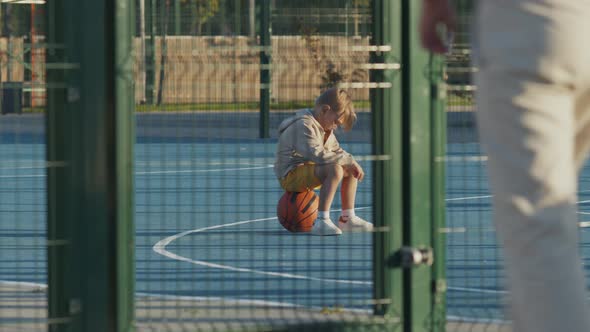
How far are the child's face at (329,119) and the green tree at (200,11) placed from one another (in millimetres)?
3339

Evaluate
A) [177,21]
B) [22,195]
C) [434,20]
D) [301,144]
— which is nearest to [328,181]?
[301,144]

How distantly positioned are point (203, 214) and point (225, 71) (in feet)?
22.0

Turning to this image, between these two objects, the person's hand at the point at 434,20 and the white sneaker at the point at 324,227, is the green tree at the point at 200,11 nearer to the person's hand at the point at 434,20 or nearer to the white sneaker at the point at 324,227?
the person's hand at the point at 434,20

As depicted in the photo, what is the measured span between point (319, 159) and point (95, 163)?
14.4 ft

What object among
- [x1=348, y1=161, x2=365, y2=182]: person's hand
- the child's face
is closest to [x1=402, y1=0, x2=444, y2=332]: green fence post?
[x1=348, y1=161, x2=365, y2=182]: person's hand

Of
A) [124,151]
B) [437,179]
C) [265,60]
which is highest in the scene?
[265,60]

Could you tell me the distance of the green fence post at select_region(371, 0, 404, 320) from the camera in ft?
16.5

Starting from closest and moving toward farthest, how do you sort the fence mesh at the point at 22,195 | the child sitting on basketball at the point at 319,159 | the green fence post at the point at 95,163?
the green fence post at the point at 95,163 < the fence mesh at the point at 22,195 < the child sitting on basketball at the point at 319,159

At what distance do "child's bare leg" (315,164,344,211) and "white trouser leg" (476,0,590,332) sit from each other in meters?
5.56

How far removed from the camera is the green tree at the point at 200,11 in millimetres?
5270

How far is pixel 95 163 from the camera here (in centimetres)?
468

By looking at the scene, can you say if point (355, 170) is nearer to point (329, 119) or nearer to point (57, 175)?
point (329, 119)

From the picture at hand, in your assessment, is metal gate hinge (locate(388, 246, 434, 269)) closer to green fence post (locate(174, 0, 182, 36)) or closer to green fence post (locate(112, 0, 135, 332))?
green fence post (locate(112, 0, 135, 332))

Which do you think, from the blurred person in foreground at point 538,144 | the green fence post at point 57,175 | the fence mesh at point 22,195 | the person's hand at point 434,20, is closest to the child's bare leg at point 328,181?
the fence mesh at point 22,195
